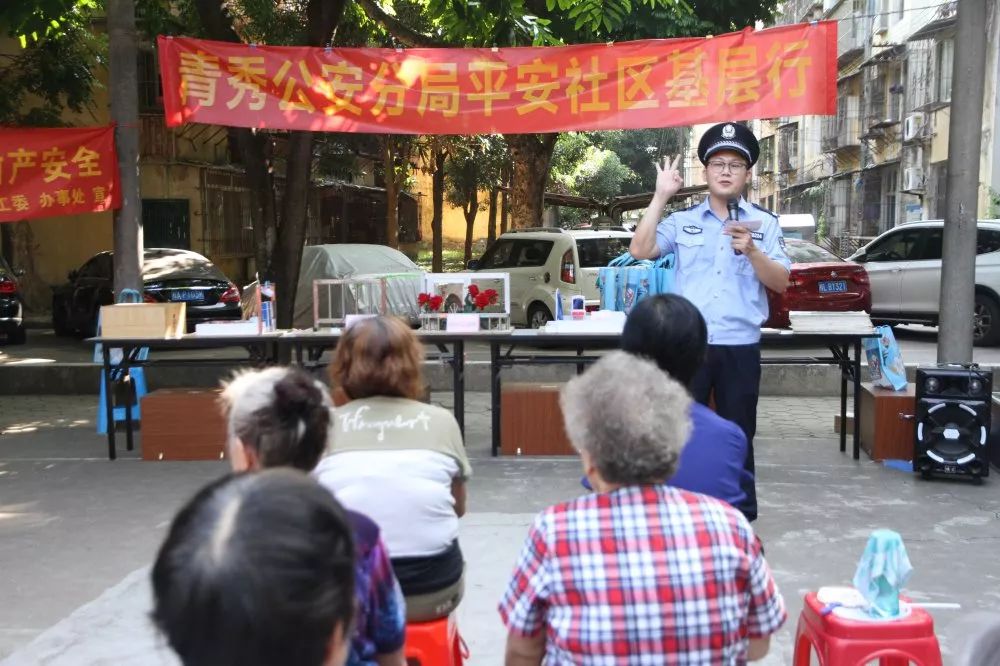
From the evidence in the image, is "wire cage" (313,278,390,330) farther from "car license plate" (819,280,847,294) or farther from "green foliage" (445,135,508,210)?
"green foliage" (445,135,508,210)

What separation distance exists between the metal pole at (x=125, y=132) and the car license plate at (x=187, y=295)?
16.7ft

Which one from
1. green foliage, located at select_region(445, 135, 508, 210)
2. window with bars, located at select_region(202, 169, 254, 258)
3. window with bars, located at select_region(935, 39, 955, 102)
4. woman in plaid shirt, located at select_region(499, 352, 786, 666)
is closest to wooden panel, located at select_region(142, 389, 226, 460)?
woman in plaid shirt, located at select_region(499, 352, 786, 666)

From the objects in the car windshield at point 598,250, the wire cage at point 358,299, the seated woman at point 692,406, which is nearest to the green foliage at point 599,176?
the car windshield at point 598,250

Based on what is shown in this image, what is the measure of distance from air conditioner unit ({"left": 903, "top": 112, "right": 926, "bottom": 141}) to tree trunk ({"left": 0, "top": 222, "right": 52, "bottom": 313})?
777 inches

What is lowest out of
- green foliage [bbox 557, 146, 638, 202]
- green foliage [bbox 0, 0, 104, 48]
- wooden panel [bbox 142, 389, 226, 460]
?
wooden panel [bbox 142, 389, 226, 460]

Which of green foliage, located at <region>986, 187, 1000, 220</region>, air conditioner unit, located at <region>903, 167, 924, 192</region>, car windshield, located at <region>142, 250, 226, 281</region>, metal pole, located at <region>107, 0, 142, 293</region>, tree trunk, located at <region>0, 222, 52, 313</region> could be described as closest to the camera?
metal pole, located at <region>107, 0, 142, 293</region>

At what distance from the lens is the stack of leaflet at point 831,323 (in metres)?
7.15

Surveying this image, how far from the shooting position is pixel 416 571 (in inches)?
115

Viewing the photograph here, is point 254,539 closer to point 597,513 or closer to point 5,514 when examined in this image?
point 597,513

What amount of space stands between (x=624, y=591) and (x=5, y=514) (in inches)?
208

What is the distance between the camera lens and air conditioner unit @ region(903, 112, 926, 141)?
2456 cm

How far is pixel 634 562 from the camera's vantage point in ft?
6.81

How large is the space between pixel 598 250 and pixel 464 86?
6579mm

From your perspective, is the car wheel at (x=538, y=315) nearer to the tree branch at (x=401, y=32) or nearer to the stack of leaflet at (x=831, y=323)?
the tree branch at (x=401, y=32)
